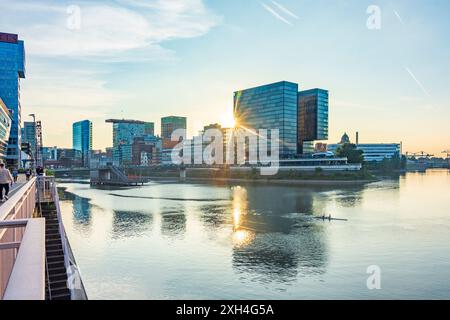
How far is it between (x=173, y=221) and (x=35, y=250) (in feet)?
177

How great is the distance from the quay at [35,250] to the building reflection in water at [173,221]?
17120 millimetres

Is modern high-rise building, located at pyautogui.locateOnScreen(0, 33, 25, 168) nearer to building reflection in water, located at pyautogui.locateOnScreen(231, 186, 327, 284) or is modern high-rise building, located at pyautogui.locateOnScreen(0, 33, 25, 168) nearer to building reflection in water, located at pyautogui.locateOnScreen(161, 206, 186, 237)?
building reflection in water, located at pyautogui.locateOnScreen(161, 206, 186, 237)

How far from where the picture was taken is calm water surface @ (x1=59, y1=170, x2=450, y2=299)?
26844 mm

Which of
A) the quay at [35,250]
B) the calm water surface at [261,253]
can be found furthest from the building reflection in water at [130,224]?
the quay at [35,250]

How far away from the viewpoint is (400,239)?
42719 mm

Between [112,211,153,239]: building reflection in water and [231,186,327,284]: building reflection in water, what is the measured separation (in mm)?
13284

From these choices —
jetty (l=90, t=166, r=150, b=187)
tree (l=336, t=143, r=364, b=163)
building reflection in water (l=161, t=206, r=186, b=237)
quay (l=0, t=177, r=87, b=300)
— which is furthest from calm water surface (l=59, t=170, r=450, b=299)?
tree (l=336, t=143, r=364, b=163)

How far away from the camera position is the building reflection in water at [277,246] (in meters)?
30.8

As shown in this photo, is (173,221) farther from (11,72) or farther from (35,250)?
(11,72)

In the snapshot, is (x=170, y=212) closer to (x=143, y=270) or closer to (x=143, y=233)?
(x=143, y=233)

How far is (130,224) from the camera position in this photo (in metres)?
55.4

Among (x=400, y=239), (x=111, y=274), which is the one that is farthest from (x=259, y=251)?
(x=400, y=239)

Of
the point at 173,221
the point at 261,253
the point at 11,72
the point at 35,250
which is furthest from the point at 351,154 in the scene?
the point at 35,250
